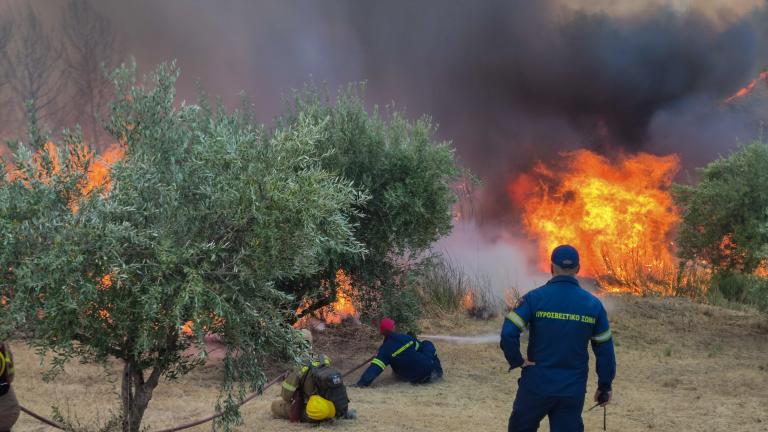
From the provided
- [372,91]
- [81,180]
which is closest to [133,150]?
[81,180]

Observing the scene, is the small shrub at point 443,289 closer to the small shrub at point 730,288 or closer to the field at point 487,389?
the field at point 487,389

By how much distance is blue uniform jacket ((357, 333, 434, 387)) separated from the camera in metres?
9.59

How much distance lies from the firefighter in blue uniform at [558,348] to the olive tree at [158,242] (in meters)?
1.73

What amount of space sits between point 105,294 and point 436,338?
9.12 meters

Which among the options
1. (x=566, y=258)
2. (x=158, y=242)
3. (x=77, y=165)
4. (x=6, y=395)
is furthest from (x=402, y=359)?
(x=6, y=395)

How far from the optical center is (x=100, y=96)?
71.6 ft

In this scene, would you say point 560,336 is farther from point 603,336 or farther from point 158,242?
point 158,242

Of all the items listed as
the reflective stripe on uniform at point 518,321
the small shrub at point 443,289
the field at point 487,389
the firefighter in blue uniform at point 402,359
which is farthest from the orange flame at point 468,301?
the reflective stripe on uniform at point 518,321

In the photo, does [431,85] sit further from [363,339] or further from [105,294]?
[105,294]

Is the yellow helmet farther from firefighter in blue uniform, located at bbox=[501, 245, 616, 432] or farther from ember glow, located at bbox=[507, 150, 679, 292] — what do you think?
ember glow, located at bbox=[507, 150, 679, 292]

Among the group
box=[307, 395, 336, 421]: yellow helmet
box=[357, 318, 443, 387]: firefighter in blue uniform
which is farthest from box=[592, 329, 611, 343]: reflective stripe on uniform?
box=[357, 318, 443, 387]: firefighter in blue uniform

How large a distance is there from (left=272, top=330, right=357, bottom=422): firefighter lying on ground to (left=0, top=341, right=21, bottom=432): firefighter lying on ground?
124 inches

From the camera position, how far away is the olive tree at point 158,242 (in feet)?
15.4

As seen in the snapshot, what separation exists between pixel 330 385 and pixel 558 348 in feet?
10.4
